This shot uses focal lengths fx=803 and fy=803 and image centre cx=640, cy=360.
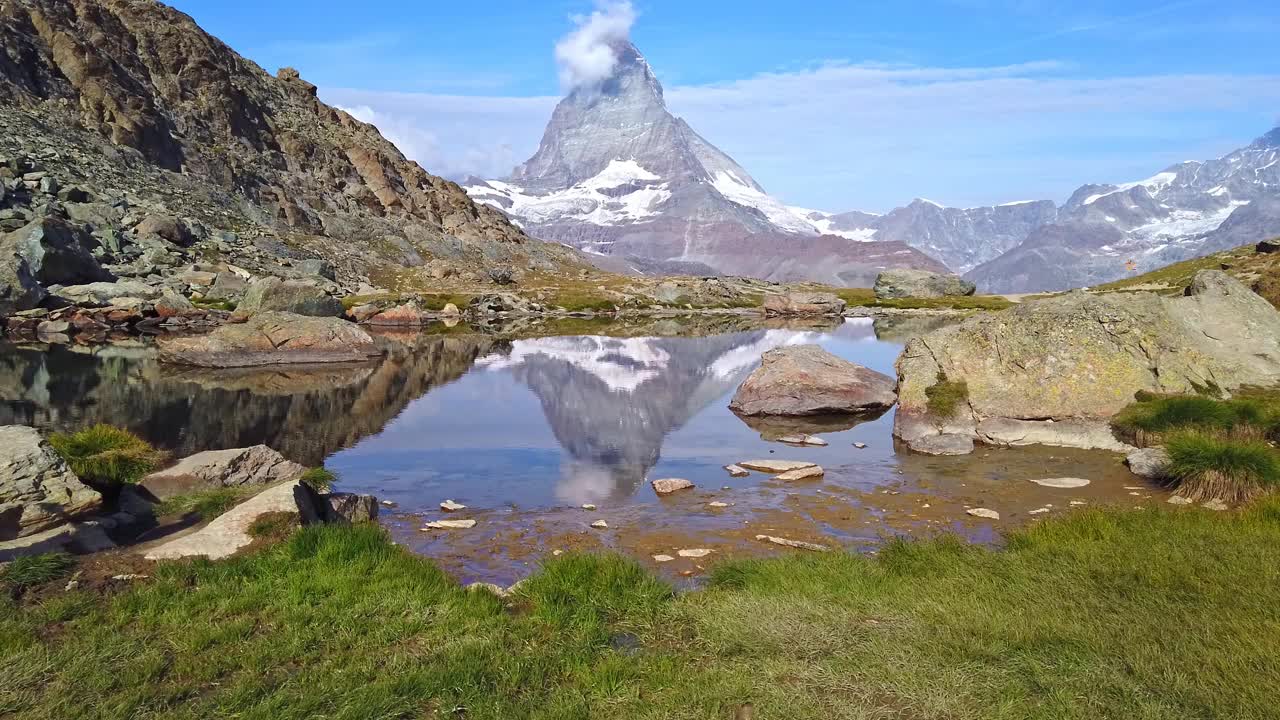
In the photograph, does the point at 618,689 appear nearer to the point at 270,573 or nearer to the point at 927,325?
the point at 270,573

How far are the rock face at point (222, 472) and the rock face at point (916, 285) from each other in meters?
150

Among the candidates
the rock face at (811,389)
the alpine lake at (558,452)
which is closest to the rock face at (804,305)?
the alpine lake at (558,452)

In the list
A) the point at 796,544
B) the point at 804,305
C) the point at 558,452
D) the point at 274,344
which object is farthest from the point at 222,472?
the point at 804,305

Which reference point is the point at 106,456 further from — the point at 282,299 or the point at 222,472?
the point at 282,299

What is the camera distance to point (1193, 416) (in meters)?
21.3

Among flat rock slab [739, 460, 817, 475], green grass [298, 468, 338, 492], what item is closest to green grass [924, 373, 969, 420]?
flat rock slab [739, 460, 817, 475]

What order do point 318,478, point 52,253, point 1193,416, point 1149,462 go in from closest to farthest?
point 318,478, point 1149,462, point 1193,416, point 52,253

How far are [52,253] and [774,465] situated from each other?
73462 millimetres

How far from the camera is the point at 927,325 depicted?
292 ft

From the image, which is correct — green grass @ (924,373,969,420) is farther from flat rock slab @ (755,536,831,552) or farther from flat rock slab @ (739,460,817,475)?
flat rock slab @ (755,536,831,552)

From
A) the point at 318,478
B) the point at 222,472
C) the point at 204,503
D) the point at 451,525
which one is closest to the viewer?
the point at 204,503

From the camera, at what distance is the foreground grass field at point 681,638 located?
732 centimetres

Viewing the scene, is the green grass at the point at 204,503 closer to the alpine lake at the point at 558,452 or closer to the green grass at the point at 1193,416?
the alpine lake at the point at 558,452

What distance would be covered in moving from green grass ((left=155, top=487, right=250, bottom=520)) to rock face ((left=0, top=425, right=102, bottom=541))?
1790 millimetres
